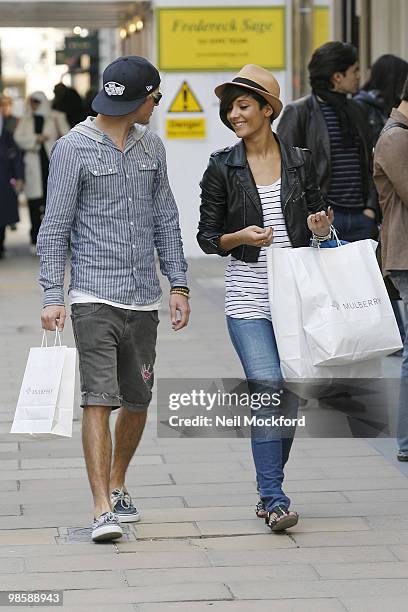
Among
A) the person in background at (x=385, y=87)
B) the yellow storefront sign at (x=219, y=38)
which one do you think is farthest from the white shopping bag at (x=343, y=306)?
the yellow storefront sign at (x=219, y=38)

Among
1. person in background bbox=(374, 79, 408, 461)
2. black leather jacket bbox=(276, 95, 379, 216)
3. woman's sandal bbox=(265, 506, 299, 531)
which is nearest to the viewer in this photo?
woman's sandal bbox=(265, 506, 299, 531)

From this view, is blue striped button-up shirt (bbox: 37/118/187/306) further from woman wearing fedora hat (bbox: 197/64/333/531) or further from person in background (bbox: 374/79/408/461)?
person in background (bbox: 374/79/408/461)

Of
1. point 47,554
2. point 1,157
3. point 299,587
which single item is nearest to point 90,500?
point 47,554

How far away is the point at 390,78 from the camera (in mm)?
9711

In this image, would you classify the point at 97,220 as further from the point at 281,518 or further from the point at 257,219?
the point at 281,518

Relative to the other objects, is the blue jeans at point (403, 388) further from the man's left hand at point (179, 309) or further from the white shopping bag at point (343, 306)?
the man's left hand at point (179, 309)

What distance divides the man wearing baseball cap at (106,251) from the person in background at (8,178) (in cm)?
1230

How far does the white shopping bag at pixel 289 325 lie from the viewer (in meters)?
5.60

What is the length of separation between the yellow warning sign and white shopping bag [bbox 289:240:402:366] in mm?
11383

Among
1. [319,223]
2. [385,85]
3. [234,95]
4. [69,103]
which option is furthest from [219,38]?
[319,223]

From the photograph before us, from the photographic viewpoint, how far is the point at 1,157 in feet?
59.4

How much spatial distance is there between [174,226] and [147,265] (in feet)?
0.84

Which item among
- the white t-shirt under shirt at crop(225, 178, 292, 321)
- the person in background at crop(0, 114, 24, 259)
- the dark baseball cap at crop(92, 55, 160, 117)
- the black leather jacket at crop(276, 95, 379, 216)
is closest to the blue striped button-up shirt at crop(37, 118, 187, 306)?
the dark baseball cap at crop(92, 55, 160, 117)

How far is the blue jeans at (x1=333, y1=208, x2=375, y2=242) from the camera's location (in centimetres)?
837
